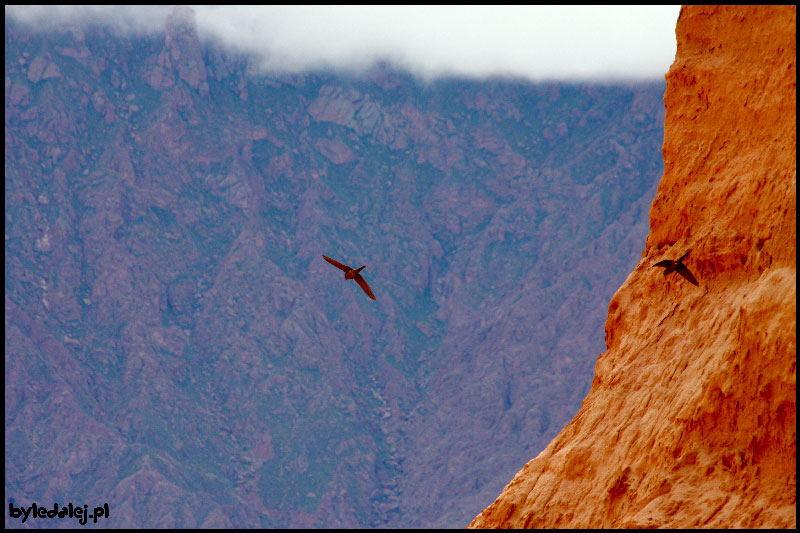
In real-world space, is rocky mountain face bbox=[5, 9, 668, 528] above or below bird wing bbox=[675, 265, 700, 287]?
above

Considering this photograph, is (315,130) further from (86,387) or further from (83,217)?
(86,387)

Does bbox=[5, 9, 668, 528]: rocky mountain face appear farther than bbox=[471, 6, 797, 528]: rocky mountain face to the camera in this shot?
Yes

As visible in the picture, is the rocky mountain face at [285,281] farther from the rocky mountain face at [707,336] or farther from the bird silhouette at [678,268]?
the bird silhouette at [678,268]

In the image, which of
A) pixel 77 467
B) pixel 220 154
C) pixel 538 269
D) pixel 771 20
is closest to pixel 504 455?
pixel 538 269

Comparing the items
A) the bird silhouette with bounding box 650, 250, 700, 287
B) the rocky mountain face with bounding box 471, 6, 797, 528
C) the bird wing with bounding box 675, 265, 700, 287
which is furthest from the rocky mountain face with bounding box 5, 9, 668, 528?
the bird wing with bounding box 675, 265, 700, 287

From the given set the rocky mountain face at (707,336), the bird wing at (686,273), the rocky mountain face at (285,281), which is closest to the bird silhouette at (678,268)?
Result: the bird wing at (686,273)

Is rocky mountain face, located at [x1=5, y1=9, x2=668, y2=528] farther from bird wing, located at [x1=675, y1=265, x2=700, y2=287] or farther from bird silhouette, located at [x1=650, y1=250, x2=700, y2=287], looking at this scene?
bird wing, located at [x1=675, y1=265, x2=700, y2=287]
